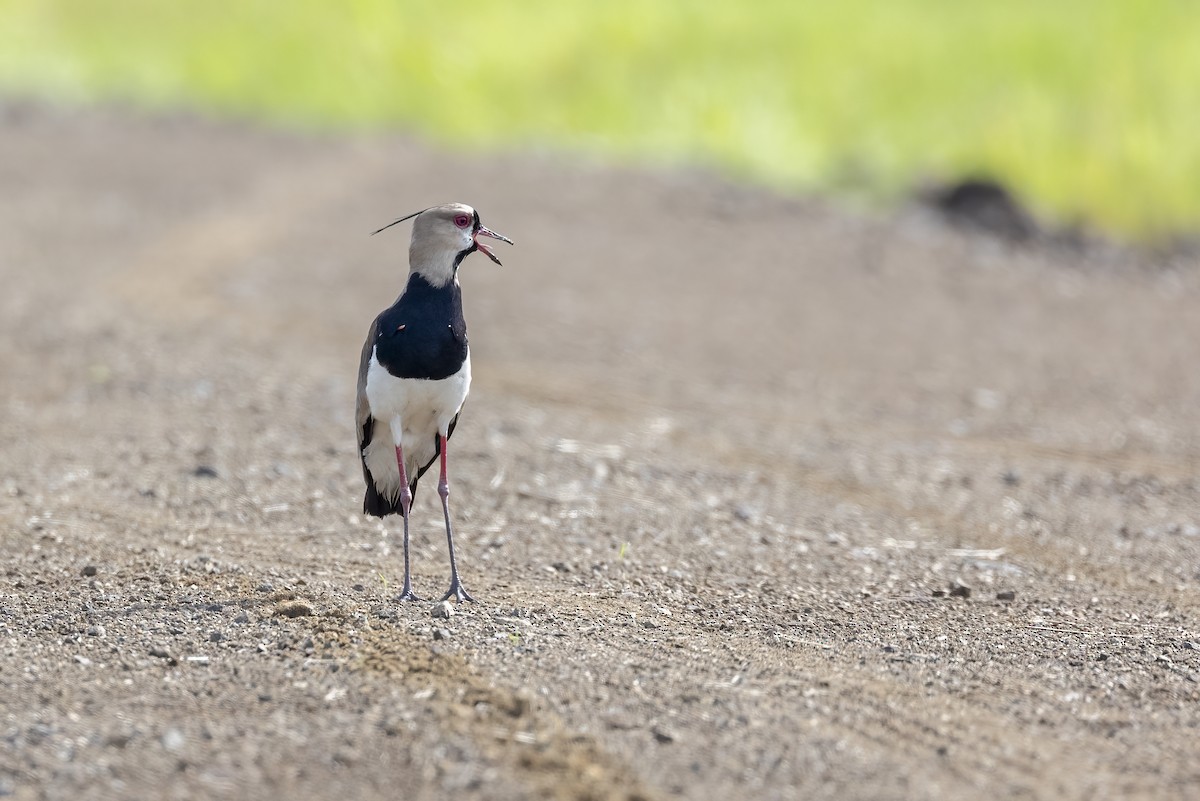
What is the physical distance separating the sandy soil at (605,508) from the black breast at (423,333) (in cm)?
84

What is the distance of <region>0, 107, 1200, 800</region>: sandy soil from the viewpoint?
425 centimetres

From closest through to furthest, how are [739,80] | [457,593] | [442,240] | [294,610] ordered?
1. [294,610]
2. [442,240]
3. [457,593]
4. [739,80]

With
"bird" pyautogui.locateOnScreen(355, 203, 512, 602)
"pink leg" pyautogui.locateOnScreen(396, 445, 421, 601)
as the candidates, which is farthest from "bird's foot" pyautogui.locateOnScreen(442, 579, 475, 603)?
"pink leg" pyautogui.locateOnScreen(396, 445, 421, 601)

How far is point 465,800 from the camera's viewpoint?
153 inches

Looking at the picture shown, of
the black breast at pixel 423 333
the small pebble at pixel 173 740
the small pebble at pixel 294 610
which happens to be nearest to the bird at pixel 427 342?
the black breast at pixel 423 333

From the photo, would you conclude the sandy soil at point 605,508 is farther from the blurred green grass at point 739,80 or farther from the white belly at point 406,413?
the blurred green grass at point 739,80

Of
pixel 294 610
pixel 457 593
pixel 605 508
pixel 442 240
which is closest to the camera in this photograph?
pixel 294 610

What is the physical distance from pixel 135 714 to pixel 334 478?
284 cm

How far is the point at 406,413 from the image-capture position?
549 cm

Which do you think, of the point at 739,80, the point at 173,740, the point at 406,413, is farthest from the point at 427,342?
the point at 739,80

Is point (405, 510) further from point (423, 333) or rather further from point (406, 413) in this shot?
point (423, 333)

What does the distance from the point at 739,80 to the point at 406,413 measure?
13421 mm

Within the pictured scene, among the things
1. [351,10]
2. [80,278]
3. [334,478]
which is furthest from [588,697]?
[351,10]

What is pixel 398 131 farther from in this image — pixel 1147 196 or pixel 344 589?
pixel 344 589
